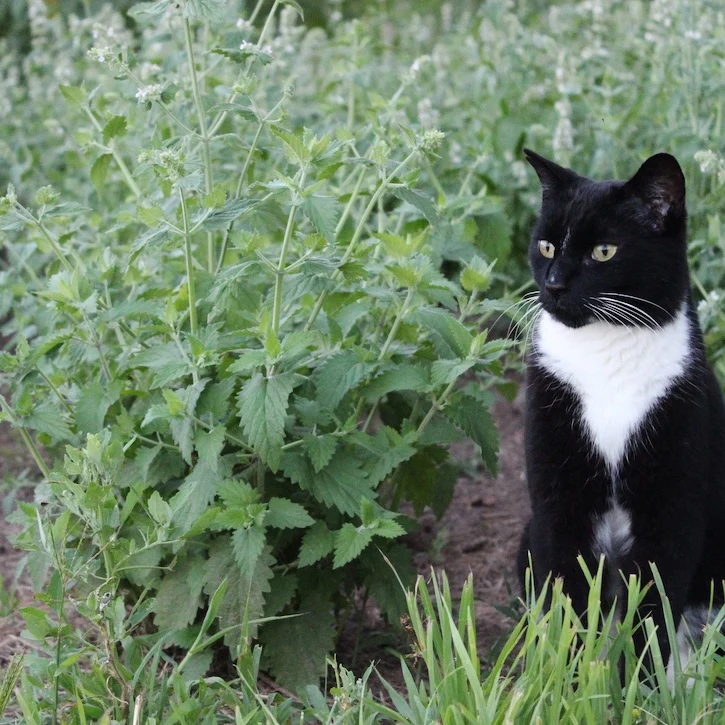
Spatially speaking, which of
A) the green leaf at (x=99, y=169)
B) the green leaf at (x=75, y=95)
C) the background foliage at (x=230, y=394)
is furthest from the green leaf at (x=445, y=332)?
the green leaf at (x=75, y=95)

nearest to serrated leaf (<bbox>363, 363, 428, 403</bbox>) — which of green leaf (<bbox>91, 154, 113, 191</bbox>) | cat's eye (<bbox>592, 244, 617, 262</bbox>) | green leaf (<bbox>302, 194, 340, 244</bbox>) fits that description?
green leaf (<bbox>302, 194, 340, 244</bbox>)

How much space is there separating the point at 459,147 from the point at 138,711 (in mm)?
2706

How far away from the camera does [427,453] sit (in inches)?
104

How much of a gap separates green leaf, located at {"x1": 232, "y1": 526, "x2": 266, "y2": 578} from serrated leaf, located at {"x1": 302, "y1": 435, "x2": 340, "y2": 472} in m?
0.20

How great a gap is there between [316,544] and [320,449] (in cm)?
22

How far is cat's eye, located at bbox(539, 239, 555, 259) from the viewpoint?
7.78 ft

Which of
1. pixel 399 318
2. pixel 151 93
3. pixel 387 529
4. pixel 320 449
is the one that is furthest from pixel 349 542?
pixel 151 93

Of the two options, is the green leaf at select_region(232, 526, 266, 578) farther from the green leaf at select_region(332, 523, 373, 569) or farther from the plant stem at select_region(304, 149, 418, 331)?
the plant stem at select_region(304, 149, 418, 331)

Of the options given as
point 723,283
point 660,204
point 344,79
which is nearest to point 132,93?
point 344,79

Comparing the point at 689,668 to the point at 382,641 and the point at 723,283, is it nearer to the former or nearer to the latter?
the point at 382,641

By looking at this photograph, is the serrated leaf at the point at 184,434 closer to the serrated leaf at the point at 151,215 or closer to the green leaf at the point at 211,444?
the green leaf at the point at 211,444

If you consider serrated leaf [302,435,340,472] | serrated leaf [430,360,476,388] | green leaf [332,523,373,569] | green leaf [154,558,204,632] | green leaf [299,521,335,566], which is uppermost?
serrated leaf [430,360,476,388]

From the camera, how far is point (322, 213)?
2188 millimetres

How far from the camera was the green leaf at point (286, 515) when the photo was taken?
7.48ft
